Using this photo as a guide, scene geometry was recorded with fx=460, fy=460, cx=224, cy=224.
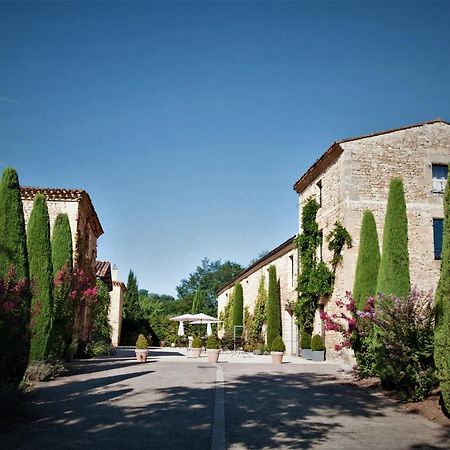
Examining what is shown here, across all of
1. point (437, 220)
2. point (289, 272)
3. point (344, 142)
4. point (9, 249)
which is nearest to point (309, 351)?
point (289, 272)

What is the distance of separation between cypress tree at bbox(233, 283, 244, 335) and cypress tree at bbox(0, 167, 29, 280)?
2421cm

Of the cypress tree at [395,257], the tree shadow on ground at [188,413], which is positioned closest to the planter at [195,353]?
the tree shadow on ground at [188,413]

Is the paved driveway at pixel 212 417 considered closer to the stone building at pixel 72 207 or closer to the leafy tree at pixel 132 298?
the stone building at pixel 72 207

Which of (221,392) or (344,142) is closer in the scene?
(221,392)

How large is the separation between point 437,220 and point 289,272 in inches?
321

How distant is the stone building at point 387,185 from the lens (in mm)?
17172

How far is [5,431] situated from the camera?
595cm

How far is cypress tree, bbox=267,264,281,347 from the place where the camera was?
24.2 metres

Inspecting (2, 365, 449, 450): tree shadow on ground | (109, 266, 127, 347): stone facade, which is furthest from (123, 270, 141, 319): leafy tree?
(2, 365, 449, 450): tree shadow on ground

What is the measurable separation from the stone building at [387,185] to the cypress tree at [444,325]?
952 cm

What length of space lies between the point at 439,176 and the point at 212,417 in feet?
49.3

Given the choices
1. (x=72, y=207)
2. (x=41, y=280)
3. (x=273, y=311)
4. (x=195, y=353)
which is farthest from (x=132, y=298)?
(x=41, y=280)

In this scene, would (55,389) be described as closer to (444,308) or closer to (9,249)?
(9,249)

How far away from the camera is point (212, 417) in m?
6.99
